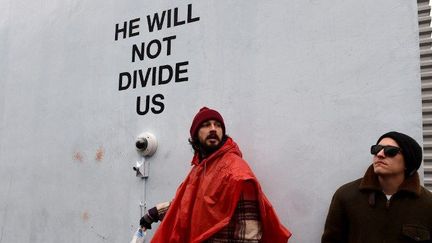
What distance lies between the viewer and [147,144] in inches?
136

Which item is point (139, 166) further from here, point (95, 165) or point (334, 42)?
point (334, 42)

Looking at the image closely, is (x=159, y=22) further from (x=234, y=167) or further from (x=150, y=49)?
(x=234, y=167)

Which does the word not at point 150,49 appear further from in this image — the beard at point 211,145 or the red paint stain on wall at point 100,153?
the beard at point 211,145

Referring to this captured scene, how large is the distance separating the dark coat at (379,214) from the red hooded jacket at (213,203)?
0.34 meters

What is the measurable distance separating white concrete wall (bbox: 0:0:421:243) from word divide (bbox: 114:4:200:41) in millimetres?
35

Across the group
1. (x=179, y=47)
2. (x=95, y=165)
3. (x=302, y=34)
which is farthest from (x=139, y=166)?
(x=302, y=34)

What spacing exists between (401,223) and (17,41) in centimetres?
402

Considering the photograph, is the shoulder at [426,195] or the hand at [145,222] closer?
the shoulder at [426,195]

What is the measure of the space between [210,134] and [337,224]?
0.87 metres

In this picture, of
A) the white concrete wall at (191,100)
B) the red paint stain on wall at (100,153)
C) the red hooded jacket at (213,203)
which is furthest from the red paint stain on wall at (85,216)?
the red hooded jacket at (213,203)

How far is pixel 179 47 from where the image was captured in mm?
3482

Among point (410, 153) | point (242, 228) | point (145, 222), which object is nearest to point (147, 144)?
point (145, 222)

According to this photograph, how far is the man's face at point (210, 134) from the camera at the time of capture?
2668mm

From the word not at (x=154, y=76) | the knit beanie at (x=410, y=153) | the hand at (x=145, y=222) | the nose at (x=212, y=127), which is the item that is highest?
the word not at (x=154, y=76)
